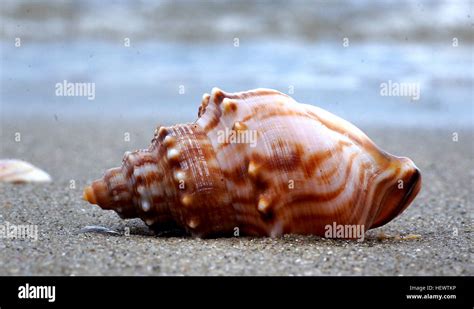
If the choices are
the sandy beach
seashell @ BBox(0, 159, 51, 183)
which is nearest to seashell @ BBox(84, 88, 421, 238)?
the sandy beach

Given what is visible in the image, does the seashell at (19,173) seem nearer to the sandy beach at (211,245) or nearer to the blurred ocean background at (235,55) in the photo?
the sandy beach at (211,245)

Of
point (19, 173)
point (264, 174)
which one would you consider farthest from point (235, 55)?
point (264, 174)

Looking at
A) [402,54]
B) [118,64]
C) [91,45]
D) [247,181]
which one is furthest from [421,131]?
[91,45]

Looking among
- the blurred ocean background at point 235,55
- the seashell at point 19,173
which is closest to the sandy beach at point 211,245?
the seashell at point 19,173

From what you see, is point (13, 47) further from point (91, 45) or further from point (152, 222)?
point (152, 222)

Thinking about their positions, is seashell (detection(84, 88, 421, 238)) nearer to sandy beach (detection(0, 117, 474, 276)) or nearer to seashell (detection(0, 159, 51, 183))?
sandy beach (detection(0, 117, 474, 276))

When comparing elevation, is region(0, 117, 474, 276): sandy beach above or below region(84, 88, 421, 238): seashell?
below
